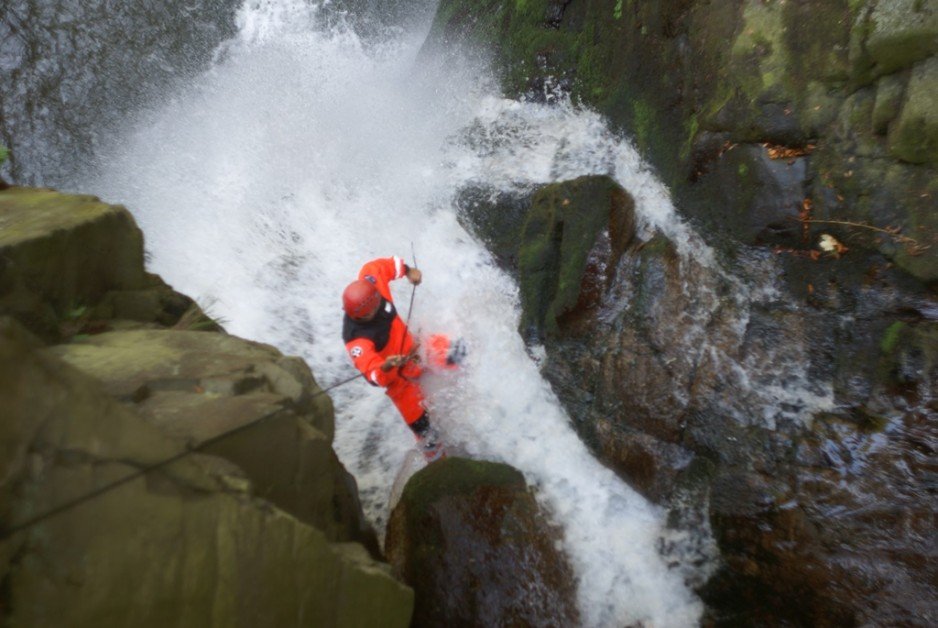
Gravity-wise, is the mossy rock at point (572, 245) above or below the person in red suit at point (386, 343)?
above

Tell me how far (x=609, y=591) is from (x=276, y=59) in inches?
354

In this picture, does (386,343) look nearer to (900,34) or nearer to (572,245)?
(572,245)

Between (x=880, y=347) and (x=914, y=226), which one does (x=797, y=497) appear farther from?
(x=914, y=226)

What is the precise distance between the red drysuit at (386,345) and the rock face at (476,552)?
3.33 feet

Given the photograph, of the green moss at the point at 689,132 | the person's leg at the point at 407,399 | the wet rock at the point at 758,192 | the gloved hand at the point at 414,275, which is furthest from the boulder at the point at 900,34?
the person's leg at the point at 407,399

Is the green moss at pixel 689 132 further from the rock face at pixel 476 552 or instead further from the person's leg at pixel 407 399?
the person's leg at pixel 407 399

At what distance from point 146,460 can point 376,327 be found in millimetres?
2872

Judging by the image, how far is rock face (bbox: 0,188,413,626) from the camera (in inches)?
74.4

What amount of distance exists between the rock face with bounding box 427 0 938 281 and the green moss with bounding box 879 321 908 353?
0.34 metres

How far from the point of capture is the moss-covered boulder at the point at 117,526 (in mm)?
1847

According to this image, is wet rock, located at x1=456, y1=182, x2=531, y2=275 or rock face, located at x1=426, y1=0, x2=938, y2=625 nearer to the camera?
rock face, located at x1=426, y1=0, x2=938, y2=625

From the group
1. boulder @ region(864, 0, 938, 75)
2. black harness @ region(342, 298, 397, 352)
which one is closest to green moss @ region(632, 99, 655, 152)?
boulder @ region(864, 0, 938, 75)

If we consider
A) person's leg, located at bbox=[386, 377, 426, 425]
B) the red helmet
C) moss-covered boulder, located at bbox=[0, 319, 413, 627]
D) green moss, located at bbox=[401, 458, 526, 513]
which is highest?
the red helmet

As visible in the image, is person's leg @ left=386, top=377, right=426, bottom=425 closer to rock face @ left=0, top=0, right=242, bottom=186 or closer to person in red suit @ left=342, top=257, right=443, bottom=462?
person in red suit @ left=342, top=257, right=443, bottom=462
